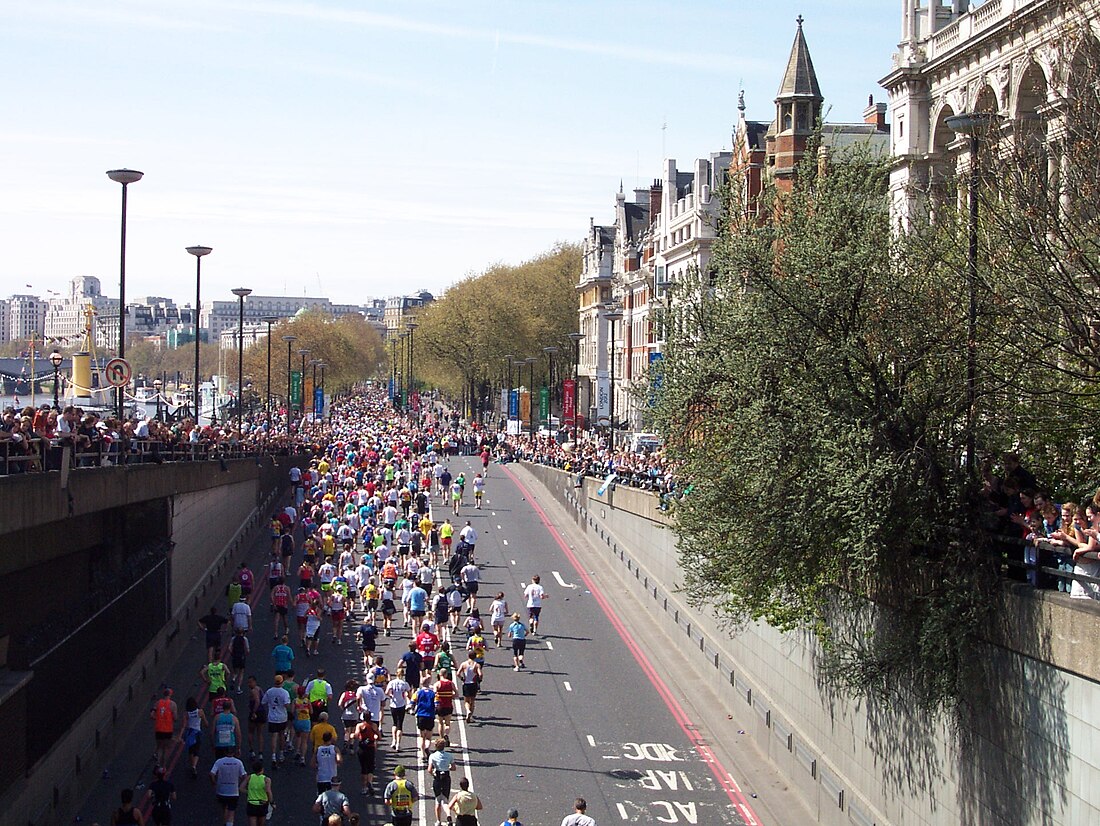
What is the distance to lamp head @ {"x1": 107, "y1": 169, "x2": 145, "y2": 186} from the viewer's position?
29.2m

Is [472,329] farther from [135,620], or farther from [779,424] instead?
[779,424]

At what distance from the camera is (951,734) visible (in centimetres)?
1602

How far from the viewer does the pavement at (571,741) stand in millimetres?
20562

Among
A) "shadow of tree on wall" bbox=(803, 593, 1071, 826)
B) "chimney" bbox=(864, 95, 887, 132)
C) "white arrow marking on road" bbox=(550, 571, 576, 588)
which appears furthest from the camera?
"chimney" bbox=(864, 95, 887, 132)

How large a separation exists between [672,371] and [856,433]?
539 cm

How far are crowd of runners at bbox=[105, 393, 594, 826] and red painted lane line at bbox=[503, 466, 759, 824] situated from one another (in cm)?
228

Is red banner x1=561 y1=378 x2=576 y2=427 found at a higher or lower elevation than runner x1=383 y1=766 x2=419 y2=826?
higher

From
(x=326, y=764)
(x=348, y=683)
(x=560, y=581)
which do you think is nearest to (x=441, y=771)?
(x=326, y=764)

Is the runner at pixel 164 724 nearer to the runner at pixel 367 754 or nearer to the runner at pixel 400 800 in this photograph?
the runner at pixel 367 754

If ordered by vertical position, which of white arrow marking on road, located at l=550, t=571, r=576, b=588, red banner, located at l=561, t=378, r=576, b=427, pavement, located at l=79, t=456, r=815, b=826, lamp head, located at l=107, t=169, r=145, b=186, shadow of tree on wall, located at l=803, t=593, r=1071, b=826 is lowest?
pavement, located at l=79, t=456, r=815, b=826

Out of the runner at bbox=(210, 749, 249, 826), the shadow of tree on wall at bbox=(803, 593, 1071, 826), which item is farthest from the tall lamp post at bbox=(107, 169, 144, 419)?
the shadow of tree on wall at bbox=(803, 593, 1071, 826)

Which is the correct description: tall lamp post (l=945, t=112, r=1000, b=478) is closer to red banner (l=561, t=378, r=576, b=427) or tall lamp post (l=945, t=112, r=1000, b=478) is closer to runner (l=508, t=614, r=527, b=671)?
runner (l=508, t=614, r=527, b=671)

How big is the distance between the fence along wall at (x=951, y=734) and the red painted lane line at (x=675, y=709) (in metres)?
0.88

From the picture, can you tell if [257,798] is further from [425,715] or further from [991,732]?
[991,732]
